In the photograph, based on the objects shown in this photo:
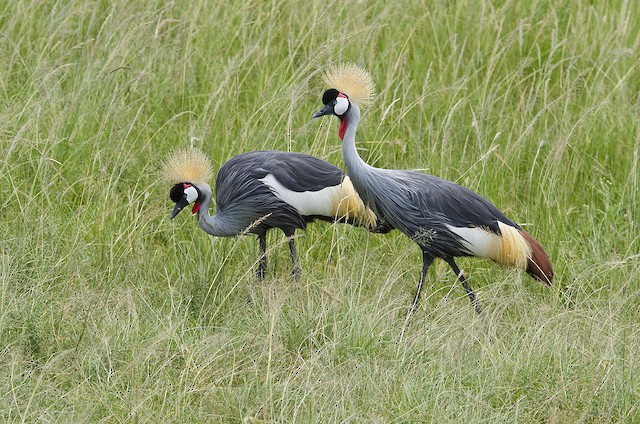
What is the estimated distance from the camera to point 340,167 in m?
4.70

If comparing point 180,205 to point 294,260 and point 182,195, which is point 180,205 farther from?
point 294,260

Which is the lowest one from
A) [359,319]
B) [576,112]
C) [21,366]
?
[21,366]

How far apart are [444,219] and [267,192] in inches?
28.2

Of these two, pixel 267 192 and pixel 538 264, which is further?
pixel 267 192

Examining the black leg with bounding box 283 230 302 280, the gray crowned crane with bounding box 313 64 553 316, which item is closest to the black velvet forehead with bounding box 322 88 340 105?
the gray crowned crane with bounding box 313 64 553 316

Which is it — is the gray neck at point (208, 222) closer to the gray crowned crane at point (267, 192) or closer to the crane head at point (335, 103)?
the gray crowned crane at point (267, 192)

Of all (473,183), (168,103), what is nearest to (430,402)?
(473,183)

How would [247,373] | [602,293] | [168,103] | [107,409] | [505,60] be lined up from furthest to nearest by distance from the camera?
[505,60] → [168,103] → [602,293] → [247,373] → [107,409]

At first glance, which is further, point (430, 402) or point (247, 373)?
point (247, 373)

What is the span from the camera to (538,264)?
12.9ft

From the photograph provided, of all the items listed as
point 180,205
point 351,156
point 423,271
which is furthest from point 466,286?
point 180,205

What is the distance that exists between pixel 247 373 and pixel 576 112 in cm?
240

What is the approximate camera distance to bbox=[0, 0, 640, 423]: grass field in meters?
3.14

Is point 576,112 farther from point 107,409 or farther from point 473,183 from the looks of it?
point 107,409
